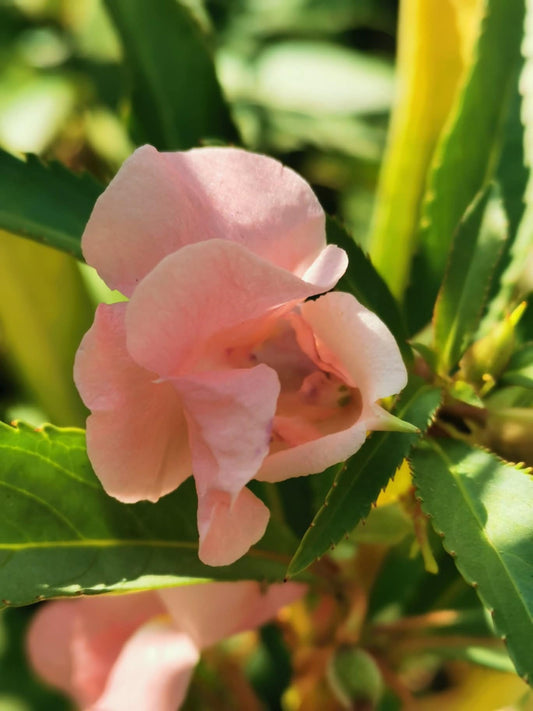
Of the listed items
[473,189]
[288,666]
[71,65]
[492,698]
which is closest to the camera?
[473,189]

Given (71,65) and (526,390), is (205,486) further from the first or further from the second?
(71,65)

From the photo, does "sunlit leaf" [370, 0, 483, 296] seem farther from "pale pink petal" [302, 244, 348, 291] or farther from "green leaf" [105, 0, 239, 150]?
"pale pink petal" [302, 244, 348, 291]

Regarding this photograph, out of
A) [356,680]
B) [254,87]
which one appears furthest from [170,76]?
[254,87]

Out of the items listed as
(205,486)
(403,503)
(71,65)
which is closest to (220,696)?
(403,503)

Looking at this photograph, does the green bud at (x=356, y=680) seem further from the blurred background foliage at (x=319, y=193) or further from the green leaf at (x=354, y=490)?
the green leaf at (x=354, y=490)

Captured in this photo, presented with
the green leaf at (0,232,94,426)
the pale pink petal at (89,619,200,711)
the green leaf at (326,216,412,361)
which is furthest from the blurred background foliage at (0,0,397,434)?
the green leaf at (326,216,412,361)
